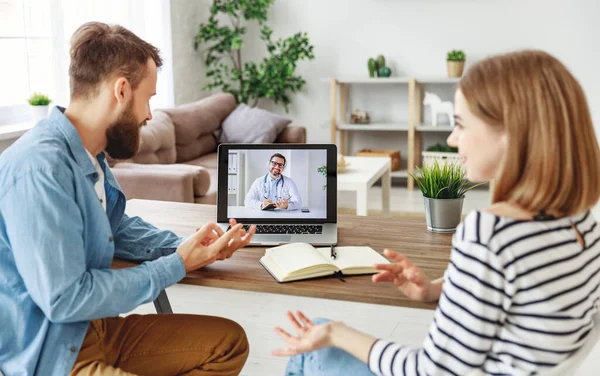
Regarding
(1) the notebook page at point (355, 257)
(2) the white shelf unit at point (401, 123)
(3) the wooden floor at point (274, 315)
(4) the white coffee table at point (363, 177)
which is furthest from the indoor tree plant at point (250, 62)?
(1) the notebook page at point (355, 257)

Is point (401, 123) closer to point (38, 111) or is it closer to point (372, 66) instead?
point (372, 66)

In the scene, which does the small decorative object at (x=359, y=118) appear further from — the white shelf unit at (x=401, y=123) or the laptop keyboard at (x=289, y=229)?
the laptop keyboard at (x=289, y=229)

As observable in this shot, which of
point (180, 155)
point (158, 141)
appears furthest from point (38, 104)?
point (180, 155)

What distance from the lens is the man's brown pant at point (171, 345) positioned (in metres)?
1.76

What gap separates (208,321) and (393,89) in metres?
4.77

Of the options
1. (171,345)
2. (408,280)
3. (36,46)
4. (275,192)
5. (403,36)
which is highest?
(403,36)

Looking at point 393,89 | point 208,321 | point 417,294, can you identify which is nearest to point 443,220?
point 417,294

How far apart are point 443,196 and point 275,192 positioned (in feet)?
1.59

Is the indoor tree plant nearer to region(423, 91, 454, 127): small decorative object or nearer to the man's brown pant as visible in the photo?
region(423, 91, 454, 127): small decorative object

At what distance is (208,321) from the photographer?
1873 millimetres

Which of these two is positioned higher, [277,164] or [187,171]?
[277,164]

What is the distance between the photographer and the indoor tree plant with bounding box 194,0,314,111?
5.97 meters

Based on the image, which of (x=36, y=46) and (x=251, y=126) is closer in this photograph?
(x=36, y=46)

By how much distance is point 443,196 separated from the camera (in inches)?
81.7
